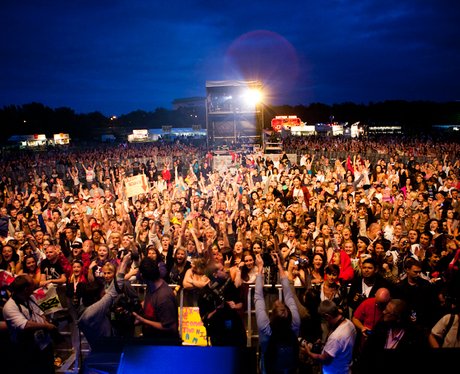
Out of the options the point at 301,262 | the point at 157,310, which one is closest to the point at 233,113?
the point at 301,262

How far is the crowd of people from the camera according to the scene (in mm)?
3473

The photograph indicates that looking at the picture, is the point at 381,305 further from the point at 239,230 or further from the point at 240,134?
the point at 240,134

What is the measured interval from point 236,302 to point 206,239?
8.64 ft

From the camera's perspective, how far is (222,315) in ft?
12.0

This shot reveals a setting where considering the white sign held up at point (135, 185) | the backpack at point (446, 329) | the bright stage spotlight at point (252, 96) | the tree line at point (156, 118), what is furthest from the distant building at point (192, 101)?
the backpack at point (446, 329)

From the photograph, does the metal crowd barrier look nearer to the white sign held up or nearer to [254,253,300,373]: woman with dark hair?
[254,253,300,373]: woman with dark hair

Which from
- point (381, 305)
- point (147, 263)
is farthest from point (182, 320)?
point (381, 305)

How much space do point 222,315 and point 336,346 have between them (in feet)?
3.43

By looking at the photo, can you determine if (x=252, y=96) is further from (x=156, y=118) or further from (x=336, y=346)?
(x=156, y=118)

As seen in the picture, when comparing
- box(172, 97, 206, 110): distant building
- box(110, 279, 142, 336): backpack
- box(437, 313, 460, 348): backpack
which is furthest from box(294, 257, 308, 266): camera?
box(172, 97, 206, 110): distant building

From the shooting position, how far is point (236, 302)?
421 cm

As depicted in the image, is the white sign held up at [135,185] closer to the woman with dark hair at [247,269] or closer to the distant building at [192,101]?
the woman with dark hair at [247,269]

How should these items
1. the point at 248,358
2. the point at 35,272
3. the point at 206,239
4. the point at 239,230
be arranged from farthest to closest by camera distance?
1. the point at 239,230
2. the point at 206,239
3. the point at 35,272
4. the point at 248,358

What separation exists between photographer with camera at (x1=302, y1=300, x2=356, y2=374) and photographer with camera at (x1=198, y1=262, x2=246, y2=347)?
677 millimetres
